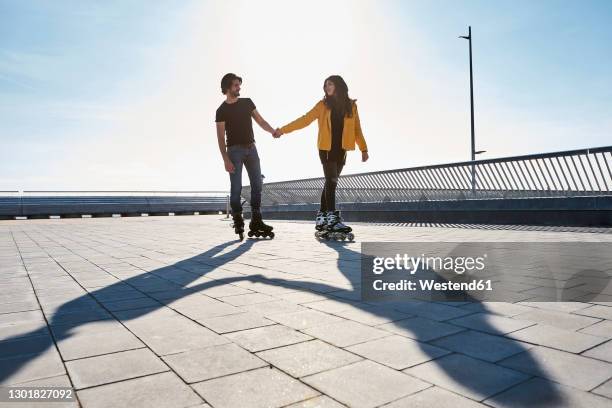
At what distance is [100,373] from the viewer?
1927 mm

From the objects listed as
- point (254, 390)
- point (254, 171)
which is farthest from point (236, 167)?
point (254, 390)

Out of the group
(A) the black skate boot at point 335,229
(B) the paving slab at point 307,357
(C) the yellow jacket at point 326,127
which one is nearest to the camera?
(B) the paving slab at point 307,357

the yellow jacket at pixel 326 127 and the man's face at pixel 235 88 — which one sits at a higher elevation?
the man's face at pixel 235 88

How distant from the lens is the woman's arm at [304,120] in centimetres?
764

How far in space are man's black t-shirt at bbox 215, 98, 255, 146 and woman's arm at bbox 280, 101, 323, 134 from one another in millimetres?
609

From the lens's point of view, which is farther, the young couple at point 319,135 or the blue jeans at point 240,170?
the blue jeans at point 240,170

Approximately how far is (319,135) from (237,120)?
148 cm

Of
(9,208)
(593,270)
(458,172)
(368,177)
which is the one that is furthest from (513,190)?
(9,208)

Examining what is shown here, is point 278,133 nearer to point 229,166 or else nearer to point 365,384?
point 229,166

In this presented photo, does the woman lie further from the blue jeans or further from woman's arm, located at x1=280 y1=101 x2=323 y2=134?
the blue jeans

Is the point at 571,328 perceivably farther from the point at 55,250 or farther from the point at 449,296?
the point at 55,250

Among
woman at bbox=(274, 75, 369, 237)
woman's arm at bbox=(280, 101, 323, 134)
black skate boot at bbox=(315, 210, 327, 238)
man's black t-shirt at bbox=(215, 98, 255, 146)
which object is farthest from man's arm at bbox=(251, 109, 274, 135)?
black skate boot at bbox=(315, 210, 327, 238)

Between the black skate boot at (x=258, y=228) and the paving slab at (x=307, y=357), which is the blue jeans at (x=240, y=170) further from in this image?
the paving slab at (x=307, y=357)

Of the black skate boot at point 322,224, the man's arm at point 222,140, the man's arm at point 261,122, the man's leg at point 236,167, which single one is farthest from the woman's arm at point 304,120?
the black skate boot at point 322,224
